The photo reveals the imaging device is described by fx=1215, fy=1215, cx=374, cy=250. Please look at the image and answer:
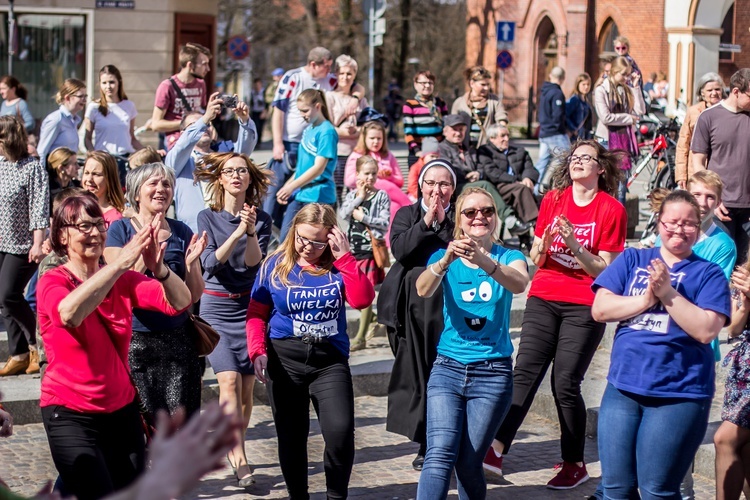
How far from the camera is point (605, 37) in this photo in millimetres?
42312

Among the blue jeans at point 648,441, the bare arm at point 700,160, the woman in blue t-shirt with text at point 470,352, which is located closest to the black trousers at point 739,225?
the bare arm at point 700,160

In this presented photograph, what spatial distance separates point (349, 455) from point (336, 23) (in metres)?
41.6

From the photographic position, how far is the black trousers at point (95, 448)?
4676 millimetres

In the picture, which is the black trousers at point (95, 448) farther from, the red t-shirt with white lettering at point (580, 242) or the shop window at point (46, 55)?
the shop window at point (46, 55)

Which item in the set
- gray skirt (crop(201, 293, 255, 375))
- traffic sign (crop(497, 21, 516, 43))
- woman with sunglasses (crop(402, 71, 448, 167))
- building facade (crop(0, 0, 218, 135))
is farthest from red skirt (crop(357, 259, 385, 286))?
traffic sign (crop(497, 21, 516, 43))

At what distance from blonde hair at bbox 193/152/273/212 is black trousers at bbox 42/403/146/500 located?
2160 millimetres

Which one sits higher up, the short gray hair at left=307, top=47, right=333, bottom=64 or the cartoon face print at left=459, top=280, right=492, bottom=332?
the short gray hair at left=307, top=47, right=333, bottom=64

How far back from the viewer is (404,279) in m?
6.62

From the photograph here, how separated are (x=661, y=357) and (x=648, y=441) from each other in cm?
34

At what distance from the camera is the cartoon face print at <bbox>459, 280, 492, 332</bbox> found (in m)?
5.70

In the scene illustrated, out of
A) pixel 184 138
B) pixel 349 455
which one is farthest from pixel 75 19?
pixel 349 455

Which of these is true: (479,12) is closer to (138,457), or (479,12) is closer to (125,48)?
(125,48)

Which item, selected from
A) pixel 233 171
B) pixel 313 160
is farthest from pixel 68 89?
pixel 233 171

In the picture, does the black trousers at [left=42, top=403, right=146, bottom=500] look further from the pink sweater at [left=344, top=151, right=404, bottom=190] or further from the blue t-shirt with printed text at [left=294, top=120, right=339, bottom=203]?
the pink sweater at [left=344, top=151, right=404, bottom=190]
